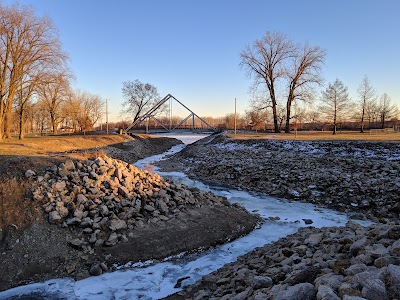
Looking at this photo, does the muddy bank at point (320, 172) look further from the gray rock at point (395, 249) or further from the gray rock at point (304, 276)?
the gray rock at point (304, 276)

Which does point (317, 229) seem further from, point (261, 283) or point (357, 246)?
point (261, 283)

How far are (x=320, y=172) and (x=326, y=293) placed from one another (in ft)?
43.0

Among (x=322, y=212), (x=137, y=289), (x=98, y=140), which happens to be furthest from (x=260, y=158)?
(x=98, y=140)

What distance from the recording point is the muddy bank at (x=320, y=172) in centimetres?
1196

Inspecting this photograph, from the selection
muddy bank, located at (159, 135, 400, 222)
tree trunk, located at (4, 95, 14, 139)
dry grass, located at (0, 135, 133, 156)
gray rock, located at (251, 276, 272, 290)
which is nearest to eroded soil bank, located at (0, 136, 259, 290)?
gray rock, located at (251, 276, 272, 290)

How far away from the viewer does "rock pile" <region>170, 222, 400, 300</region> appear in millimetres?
3389

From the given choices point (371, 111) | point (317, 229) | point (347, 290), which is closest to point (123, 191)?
point (317, 229)

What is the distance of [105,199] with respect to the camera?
8602mm

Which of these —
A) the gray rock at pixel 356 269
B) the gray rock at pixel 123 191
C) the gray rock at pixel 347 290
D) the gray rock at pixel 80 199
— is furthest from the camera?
the gray rock at pixel 123 191

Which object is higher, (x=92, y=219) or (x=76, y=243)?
(x=92, y=219)

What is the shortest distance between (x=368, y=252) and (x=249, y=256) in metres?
3.00

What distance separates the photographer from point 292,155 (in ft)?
67.8

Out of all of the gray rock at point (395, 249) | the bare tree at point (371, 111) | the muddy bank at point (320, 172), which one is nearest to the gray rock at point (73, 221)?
the gray rock at point (395, 249)

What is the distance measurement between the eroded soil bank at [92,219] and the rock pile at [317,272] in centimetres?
195
